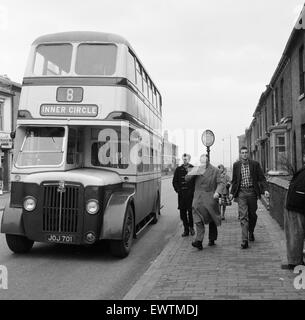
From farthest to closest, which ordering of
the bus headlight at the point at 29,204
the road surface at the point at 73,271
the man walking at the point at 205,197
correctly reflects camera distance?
the man walking at the point at 205,197, the bus headlight at the point at 29,204, the road surface at the point at 73,271

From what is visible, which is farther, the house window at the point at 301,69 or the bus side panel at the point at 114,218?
the house window at the point at 301,69

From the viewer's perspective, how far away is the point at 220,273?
6.57 meters

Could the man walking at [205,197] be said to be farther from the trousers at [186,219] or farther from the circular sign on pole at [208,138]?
the circular sign on pole at [208,138]

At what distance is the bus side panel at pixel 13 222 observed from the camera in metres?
8.17

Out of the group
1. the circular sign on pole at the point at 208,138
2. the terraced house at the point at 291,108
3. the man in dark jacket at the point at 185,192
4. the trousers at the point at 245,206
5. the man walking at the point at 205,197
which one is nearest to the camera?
the trousers at the point at 245,206

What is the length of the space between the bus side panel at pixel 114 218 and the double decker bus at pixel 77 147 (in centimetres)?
2

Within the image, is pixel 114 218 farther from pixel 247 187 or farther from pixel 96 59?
pixel 96 59

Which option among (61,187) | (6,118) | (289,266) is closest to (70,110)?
(61,187)

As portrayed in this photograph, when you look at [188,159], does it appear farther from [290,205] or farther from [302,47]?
[302,47]

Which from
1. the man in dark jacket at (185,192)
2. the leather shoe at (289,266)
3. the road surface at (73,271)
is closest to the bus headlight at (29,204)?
the road surface at (73,271)

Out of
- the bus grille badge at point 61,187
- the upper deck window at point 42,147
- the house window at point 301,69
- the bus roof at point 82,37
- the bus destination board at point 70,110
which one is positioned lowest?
the bus grille badge at point 61,187

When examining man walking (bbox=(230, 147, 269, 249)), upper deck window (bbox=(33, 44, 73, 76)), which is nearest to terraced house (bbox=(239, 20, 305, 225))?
man walking (bbox=(230, 147, 269, 249))

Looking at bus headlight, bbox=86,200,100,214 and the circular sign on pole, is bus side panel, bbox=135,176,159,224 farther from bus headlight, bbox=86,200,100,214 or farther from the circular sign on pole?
the circular sign on pole
